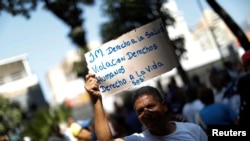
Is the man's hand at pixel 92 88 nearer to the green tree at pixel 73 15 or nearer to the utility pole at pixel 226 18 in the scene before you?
the utility pole at pixel 226 18

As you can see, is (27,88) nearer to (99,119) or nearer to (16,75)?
(16,75)

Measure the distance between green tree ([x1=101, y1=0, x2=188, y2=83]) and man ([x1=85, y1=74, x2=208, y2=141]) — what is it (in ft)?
21.0

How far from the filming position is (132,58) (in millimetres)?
3400

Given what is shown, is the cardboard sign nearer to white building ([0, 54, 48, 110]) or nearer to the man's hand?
the man's hand

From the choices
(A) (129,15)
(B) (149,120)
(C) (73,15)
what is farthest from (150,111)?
(C) (73,15)

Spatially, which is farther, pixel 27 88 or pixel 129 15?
pixel 27 88

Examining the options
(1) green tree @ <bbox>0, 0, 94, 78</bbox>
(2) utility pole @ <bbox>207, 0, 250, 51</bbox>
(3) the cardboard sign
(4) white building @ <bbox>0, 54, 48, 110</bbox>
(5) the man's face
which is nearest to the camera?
(5) the man's face

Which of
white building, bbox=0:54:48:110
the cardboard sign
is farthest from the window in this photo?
the cardboard sign

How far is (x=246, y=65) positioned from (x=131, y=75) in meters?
1.32

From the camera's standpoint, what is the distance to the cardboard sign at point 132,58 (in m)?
3.33

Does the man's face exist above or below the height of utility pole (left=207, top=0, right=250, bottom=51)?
below

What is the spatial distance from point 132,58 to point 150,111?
0.57 metres

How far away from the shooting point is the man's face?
2959mm

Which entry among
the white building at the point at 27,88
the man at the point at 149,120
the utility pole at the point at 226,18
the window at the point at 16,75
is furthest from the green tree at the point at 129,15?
the white building at the point at 27,88
